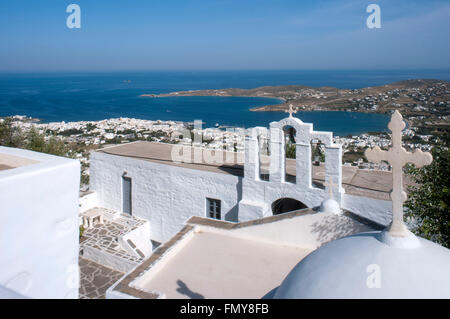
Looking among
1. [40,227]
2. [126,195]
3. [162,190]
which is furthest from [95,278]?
[40,227]

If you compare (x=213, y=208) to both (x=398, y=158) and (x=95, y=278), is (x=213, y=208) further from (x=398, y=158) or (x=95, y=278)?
(x=398, y=158)

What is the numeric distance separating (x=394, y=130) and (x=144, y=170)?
32.0 ft

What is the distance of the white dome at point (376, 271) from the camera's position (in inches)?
117

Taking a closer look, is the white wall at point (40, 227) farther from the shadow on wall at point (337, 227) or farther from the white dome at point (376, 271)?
the shadow on wall at point (337, 227)

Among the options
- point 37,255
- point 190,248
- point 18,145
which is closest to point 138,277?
point 190,248

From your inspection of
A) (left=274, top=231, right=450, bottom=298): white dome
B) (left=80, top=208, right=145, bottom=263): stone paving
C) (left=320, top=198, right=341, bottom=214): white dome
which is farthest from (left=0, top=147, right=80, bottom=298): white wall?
(left=80, top=208, right=145, bottom=263): stone paving

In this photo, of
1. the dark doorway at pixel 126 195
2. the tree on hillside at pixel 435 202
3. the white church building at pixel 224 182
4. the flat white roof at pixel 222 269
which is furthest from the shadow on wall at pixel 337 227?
the dark doorway at pixel 126 195

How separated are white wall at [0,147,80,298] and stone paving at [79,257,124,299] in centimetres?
487

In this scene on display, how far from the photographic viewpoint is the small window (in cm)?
1120

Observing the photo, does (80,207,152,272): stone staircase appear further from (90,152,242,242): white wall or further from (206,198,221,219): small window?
(206,198,221,219): small window

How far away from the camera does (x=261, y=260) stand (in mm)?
6469

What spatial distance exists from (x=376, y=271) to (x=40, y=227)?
11.8 feet

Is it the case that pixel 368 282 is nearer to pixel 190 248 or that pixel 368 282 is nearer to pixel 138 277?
pixel 138 277

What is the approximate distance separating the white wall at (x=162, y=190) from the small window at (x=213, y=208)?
14 cm
